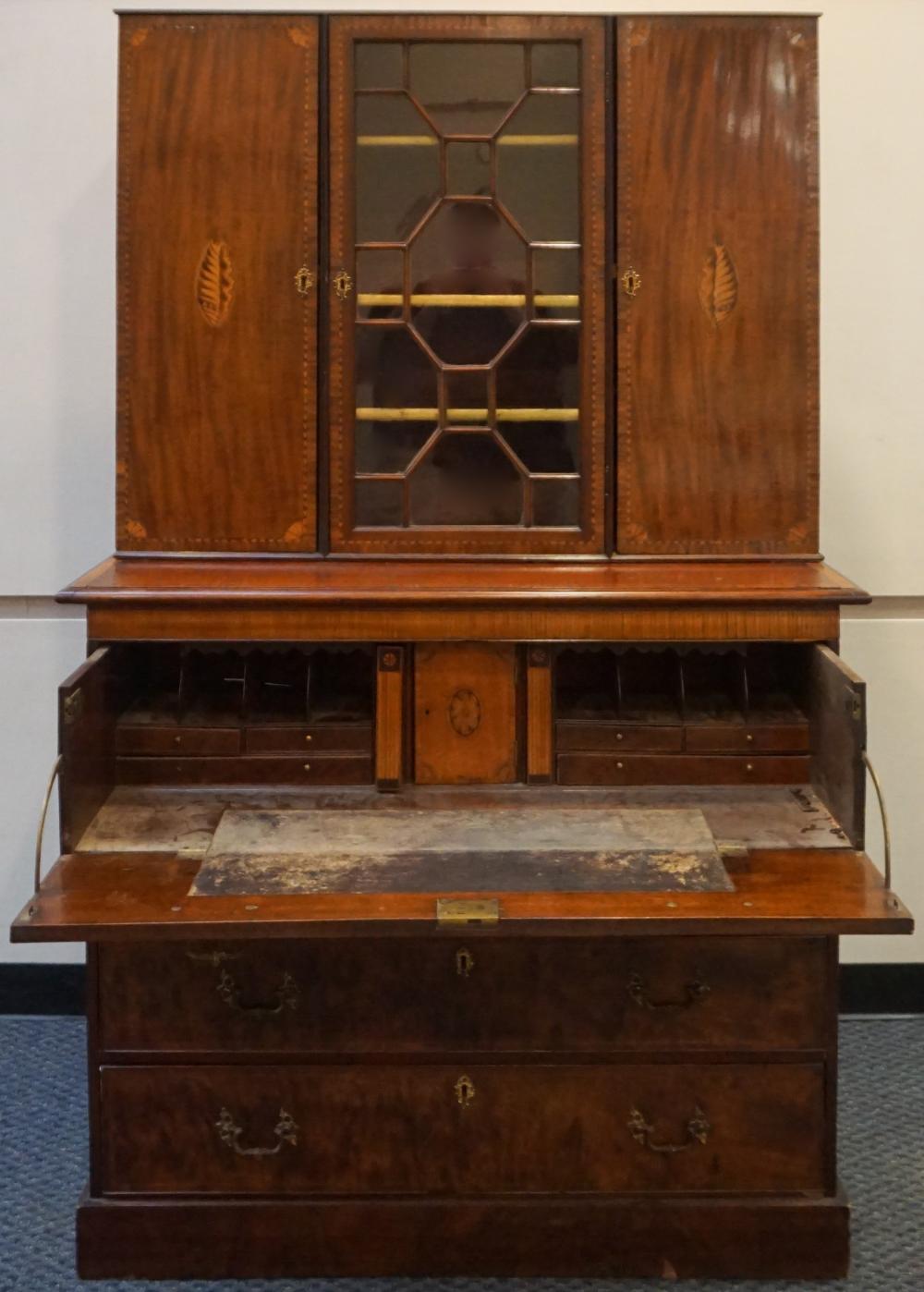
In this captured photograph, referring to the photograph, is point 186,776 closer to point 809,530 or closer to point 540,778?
point 540,778

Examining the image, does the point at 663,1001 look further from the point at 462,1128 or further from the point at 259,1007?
the point at 259,1007

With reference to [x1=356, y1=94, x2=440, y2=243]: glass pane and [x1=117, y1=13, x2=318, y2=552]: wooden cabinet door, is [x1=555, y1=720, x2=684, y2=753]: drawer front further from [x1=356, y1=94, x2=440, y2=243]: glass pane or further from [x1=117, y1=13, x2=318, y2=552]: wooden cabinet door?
[x1=356, y1=94, x2=440, y2=243]: glass pane

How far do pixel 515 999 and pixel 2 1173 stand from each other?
1100 mm

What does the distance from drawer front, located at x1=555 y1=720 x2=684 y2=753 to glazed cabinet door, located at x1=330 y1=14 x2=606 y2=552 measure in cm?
31

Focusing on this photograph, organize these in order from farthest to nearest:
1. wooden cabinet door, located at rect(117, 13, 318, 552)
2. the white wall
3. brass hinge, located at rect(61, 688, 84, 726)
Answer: the white wall, wooden cabinet door, located at rect(117, 13, 318, 552), brass hinge, located at rect(61, 688, 84, 726)

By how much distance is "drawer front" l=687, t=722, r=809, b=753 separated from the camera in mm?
2615

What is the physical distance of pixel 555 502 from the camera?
2.63 m

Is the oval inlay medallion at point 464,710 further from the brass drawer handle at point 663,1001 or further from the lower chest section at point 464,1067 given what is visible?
the brass drawer handle at point 663,1001

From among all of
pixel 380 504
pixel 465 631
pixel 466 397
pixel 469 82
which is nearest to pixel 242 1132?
pixel 465 631

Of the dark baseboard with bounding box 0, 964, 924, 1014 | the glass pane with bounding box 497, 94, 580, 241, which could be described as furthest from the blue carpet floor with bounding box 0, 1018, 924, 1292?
the glass pane with bounding box 497, 94, 580, 241

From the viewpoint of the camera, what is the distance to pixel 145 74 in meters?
2.55

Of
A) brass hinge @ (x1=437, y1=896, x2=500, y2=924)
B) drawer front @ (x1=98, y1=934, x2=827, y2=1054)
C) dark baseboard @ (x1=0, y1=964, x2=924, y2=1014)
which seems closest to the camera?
brass hinge @ (x1=437, y1=896, x2=500, y2=924)

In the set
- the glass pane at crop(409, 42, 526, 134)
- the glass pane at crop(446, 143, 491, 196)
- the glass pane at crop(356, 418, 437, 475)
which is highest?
the glass pane at crop(409, 42, 526, 134)

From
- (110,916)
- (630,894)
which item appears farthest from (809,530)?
(110,916)
